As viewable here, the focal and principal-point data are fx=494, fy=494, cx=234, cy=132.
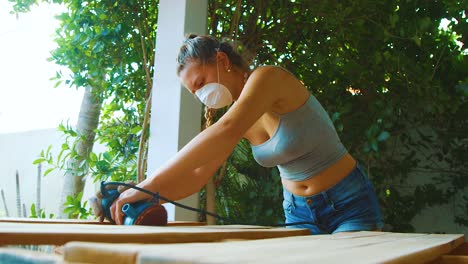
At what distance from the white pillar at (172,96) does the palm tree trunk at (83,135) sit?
0.77m

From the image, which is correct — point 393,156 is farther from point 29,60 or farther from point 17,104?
point 17,104

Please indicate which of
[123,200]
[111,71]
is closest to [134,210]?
[123,200]

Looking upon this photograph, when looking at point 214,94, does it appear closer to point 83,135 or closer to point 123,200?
point 123,200

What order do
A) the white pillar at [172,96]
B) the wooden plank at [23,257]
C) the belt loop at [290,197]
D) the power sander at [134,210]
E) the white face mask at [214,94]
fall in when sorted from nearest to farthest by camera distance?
the wooden plank at [23,257] < the power sander at [134,210] < the belt loop at [290,197] < the white face mask at [214,94] < the white pillar at [172,96]

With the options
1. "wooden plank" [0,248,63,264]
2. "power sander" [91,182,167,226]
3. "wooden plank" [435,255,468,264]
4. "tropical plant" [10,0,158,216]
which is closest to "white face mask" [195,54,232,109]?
"power sander" [91,182,167,226]

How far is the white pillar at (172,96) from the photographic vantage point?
2207mm

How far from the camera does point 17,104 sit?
13.7ft

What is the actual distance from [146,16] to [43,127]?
7.75 feet

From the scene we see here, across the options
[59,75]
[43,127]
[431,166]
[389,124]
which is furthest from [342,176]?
[43,127]

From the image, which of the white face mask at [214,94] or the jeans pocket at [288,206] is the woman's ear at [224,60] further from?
the jeans pocket at [288,206]

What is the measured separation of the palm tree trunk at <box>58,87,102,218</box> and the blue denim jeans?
167cm

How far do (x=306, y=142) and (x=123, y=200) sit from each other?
0.67 m

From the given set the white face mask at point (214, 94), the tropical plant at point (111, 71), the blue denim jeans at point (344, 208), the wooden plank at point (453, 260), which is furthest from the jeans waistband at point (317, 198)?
the tropical plant at point (111, 71)

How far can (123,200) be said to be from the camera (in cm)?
121
